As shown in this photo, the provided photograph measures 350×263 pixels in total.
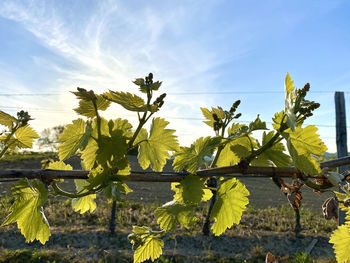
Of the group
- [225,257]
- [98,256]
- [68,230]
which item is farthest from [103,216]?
[225,257]

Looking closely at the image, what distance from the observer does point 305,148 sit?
2.16 feet

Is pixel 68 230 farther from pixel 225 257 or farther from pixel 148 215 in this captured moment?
pixel 225 257

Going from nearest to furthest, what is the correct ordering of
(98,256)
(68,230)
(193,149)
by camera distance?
(193,149) < (98,256) < (68,230)

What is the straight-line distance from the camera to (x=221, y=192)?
727 millimetres

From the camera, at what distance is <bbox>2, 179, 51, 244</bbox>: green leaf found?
1.98 feet

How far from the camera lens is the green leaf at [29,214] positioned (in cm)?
60

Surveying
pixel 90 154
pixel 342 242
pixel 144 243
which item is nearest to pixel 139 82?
pixel 90 154

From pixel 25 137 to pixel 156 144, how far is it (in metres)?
0.43

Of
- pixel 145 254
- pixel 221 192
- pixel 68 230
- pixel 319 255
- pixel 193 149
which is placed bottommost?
pixel 319 255

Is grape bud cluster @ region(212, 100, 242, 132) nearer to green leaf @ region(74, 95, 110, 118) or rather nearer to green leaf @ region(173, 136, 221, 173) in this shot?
green leaf @ region(173, 136, 221, 173)

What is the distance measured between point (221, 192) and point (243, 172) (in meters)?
0.09

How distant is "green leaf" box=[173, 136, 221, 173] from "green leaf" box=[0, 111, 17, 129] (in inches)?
17.3

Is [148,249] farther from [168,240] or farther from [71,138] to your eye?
[168,240]

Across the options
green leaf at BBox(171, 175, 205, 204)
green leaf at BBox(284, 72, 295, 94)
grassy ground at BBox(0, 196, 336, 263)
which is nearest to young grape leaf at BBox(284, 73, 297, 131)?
green leaf at BBox(284, 72, 295, 94)
